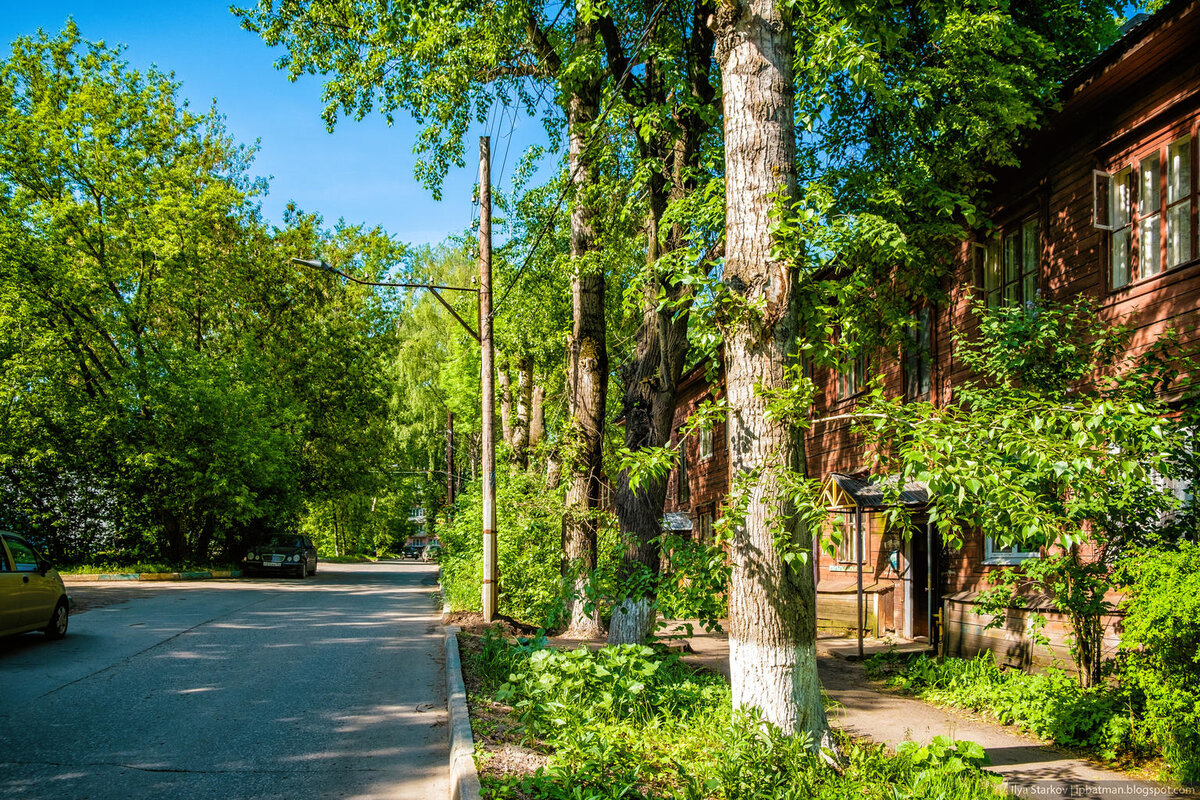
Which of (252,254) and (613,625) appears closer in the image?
(613,625)

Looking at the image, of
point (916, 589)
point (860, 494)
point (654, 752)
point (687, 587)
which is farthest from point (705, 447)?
point (654, 752)

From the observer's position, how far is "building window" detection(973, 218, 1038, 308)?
11781 millimetres

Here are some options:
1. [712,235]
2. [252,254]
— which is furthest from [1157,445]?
[252,254]

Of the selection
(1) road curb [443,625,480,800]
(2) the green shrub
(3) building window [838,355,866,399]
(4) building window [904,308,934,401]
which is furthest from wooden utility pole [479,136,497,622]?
(4) building window [904,308,934,401]

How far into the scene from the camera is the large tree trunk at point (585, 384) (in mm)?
13102

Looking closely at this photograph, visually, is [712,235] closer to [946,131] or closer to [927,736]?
[946,131]

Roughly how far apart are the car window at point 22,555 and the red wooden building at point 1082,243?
444 inches

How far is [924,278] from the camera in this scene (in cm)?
1166

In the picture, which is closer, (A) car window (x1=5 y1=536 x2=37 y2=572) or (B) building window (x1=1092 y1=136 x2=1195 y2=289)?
(B) building window (x1=1092 y1=136 x2=1195 y2=289)

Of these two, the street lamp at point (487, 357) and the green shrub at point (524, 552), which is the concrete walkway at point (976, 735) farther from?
the street lamp at point (487, 357)

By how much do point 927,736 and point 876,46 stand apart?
23.1ft

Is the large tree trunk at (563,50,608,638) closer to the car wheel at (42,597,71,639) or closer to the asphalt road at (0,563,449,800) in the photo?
the asphalt road at (0,563,449,800)

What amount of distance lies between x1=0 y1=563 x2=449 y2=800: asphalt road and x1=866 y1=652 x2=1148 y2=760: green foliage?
5975 millimetres

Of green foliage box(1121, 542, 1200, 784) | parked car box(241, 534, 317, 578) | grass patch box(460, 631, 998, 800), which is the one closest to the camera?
grass patch box(460, 631, 998, 800)
